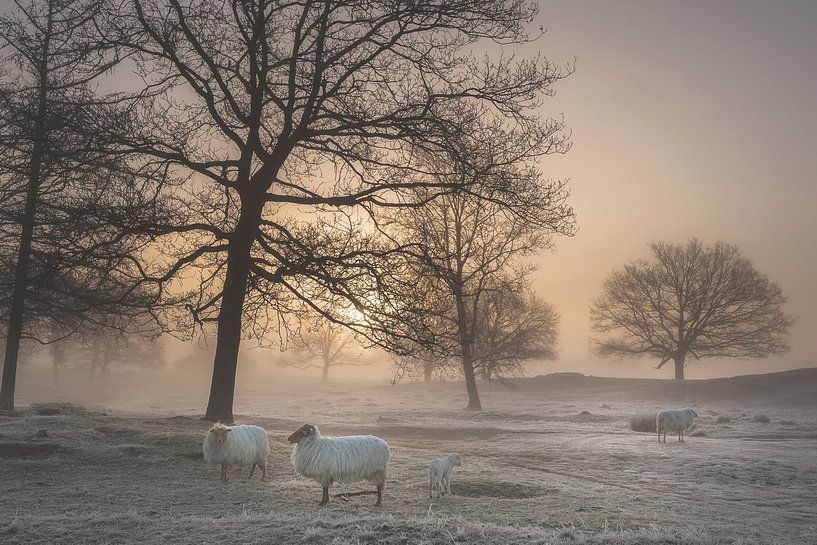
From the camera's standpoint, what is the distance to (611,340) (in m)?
52.6

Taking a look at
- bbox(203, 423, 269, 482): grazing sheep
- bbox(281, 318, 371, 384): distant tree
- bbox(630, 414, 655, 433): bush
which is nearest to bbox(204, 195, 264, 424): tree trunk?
bbox(203, 423, 269, 482): grazing sheep

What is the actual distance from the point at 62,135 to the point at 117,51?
263cm

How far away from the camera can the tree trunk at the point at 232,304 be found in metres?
15.6

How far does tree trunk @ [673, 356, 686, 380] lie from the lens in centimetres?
4847

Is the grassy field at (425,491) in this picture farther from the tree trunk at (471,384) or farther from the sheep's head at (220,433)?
the tree trunk at (471,384)

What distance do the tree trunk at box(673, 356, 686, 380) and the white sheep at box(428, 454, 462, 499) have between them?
43.5m

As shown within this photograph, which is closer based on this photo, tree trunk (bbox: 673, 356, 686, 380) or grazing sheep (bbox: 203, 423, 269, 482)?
grazing sheep (bbox: 203, 423, 269, 482)

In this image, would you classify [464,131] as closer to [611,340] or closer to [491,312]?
[491,312]

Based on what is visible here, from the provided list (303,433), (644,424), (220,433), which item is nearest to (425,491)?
(303,433)

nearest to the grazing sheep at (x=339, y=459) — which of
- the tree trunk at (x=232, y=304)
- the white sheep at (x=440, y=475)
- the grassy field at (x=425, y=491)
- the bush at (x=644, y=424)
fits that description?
the grassy field at (x=425, y=491)

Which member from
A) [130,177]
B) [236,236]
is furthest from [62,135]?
[236,236]

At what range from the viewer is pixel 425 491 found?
1090 centimetres

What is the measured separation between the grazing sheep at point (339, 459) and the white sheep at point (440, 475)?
120cm

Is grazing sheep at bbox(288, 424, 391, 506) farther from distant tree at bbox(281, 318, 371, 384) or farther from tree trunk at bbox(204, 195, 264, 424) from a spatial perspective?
distant tree at bbox(281, 318, 371, 384)
